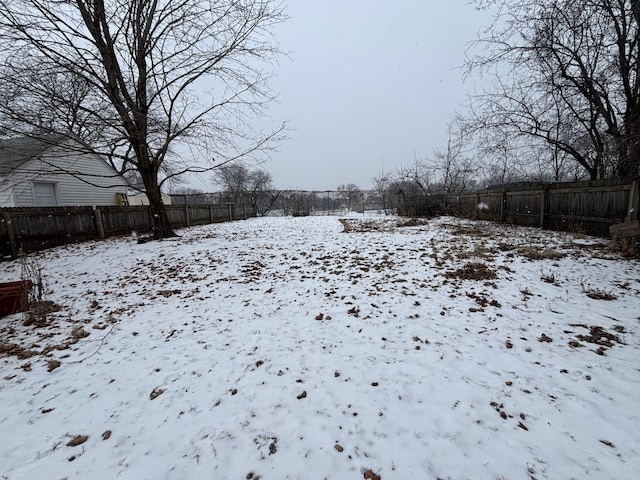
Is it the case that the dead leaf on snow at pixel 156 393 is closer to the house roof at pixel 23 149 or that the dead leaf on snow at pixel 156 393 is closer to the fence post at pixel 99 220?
the house roof at pixel 23 149

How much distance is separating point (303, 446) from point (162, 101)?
35.8 feet

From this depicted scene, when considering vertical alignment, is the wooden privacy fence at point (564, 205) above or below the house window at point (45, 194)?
below

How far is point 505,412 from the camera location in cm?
207

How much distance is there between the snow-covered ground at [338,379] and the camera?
1.79 m

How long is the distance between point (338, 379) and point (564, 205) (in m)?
10.2

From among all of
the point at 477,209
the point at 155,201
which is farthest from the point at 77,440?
the point at 477,209

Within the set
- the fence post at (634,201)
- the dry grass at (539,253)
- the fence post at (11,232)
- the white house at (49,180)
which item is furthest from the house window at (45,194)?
the fence post at (634,201)

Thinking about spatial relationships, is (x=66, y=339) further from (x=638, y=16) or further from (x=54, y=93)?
(x=638, y=16)

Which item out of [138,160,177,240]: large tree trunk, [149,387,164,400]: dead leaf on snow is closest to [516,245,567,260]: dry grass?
[149,387,164,400]: dead leaf on snow

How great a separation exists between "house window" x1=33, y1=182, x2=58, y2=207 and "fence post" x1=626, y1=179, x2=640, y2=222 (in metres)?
21.3

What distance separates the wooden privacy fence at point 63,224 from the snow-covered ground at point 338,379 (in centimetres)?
492

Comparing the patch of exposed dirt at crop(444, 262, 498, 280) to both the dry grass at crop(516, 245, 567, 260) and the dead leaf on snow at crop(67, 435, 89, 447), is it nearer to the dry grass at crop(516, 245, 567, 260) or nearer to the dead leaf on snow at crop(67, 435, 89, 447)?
the dry grass at crop(516, 245, 567, 260)

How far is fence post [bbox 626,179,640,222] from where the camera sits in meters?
6.38

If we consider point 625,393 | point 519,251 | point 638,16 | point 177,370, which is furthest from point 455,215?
point 177,370
